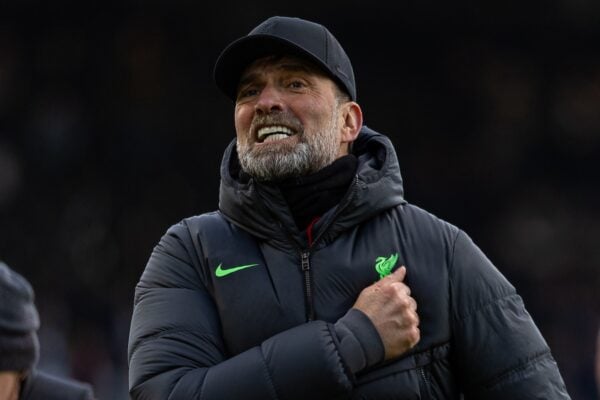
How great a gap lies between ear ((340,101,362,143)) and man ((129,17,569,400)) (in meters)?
0.05

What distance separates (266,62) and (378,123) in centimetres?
608

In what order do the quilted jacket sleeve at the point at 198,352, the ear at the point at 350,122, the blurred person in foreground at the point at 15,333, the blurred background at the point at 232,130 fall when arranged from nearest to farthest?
the blurred person in foreground at the point at 15,333, the quilted jacket sleeve at the point at 198,352, the ear at the point at 350,122, the blurred background at the point at 232,130

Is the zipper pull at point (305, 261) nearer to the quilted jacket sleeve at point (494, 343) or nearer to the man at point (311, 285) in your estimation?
the man at point (311, 285)

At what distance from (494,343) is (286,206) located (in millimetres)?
513

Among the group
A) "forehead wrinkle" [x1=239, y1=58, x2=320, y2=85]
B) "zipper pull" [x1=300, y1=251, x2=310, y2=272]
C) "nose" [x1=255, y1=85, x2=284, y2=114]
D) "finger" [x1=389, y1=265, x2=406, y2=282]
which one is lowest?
"finger" [x1=389, y1=265, x2=406, y2=282]

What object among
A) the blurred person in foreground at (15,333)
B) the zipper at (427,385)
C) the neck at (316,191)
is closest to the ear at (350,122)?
the neck at (316,191)

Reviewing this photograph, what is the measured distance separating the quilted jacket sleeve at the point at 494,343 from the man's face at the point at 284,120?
394mm

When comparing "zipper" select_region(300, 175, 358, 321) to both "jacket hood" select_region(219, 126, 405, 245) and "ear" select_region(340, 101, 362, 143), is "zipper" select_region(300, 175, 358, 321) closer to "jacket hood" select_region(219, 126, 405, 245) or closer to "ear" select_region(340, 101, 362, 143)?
"jacket hood" select_region(219, 126, 405, 245)

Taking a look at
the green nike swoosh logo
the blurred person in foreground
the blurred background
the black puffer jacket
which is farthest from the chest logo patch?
the blurred background

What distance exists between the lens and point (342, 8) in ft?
27.6

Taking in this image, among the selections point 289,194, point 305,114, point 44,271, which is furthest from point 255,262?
point 44,271

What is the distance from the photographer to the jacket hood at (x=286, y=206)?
2.44 meters

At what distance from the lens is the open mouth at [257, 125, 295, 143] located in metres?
2.54

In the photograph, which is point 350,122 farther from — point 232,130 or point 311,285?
point 232,130
